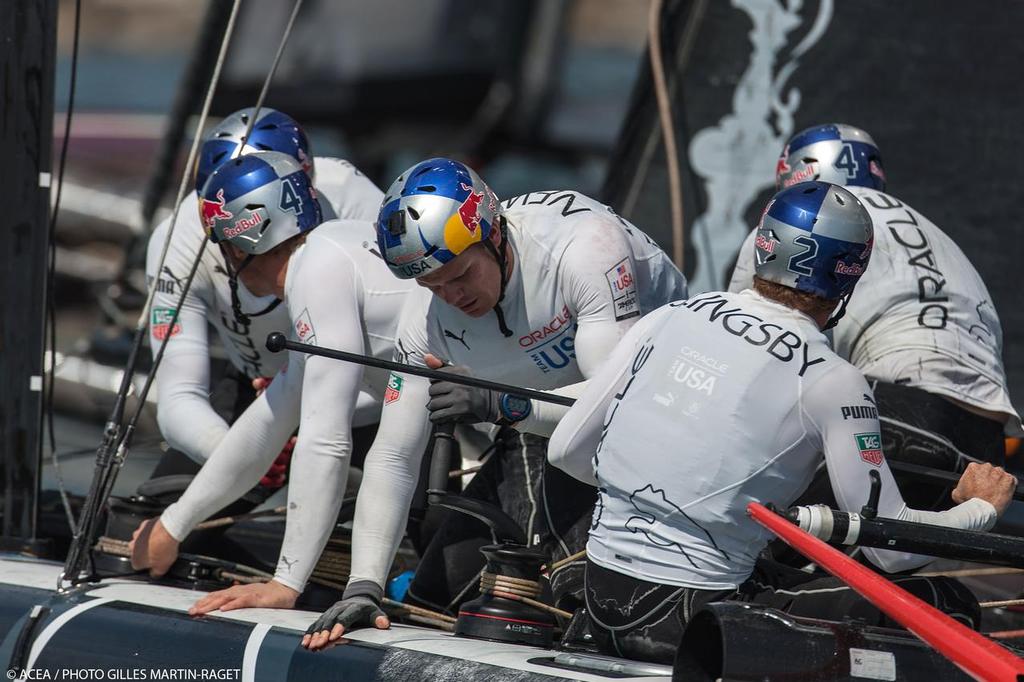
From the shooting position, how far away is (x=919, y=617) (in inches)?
108

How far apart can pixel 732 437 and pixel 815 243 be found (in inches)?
17.6

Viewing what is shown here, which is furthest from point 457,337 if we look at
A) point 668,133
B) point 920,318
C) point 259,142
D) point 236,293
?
point 668,133

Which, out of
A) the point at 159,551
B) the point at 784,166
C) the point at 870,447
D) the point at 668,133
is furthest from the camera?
the point at 668,133

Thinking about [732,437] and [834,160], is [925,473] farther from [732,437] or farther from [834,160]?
[834,160]

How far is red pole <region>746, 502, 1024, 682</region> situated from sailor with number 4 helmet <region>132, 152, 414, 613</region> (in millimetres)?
1385

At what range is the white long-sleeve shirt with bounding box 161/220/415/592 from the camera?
3.99m

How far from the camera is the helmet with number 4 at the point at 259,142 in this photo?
17.0 ft

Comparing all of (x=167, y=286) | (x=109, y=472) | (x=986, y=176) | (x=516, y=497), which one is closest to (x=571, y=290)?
(x=516, y=497)

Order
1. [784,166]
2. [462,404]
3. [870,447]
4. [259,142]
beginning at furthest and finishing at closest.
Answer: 1. [259,142]
2. [784,166]
3. [462,404]
4. [870,447]

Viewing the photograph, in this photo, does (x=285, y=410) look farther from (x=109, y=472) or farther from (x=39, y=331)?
(x=39, y=331)

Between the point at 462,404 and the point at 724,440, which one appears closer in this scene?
the point at 724,440

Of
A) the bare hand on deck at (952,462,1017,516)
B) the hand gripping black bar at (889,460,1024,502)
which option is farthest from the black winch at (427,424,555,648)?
the bare hand on deck at (952,462,1017,516)

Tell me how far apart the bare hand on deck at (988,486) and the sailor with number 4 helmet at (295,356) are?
1.53 m

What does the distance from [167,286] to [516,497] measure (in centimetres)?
146
